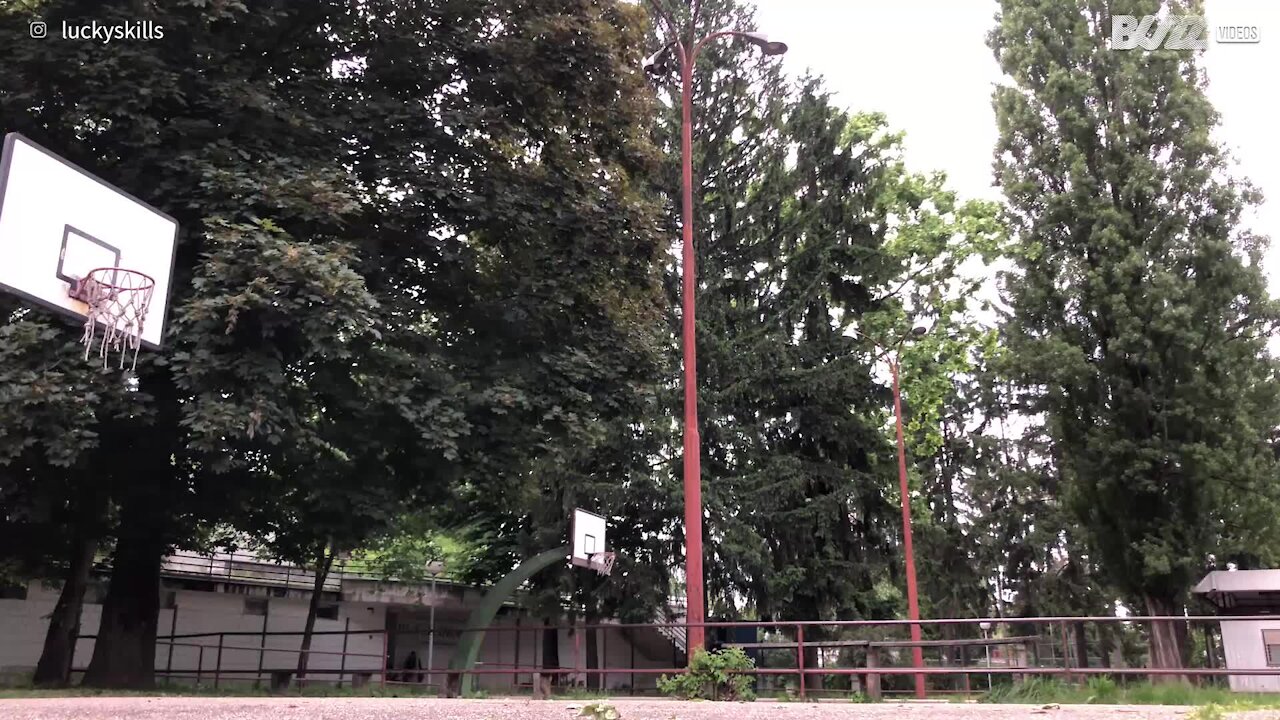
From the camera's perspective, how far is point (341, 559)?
98.7 ft

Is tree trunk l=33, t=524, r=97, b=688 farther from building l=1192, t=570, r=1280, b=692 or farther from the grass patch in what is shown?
building l=1192, t=570, r=1280, b=692

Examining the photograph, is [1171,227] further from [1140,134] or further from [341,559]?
[341,559]

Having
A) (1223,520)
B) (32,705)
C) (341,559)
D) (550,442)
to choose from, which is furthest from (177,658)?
(1223,520)

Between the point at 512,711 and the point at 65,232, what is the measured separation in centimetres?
609

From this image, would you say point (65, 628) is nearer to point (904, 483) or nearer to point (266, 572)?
point (266, 572)

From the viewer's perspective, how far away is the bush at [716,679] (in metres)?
11.7

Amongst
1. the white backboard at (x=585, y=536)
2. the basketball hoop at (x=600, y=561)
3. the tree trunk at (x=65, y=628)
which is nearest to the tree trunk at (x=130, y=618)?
the tree trunk at (x=65, y=628)

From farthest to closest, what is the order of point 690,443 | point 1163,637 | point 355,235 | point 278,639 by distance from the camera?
1. point 278,639
2. point 1163,637
3. point 355,235
4. point 690,443

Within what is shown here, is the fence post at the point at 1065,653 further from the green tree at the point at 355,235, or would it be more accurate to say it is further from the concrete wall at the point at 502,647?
the concrete wall at the point at 502,647

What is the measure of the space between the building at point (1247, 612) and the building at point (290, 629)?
527 inches

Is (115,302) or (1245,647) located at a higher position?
(115,302)

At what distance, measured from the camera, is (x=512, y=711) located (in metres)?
8.55

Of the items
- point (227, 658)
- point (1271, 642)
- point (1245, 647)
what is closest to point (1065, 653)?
point (1245, 647)

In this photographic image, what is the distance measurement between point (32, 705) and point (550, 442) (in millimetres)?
7674
